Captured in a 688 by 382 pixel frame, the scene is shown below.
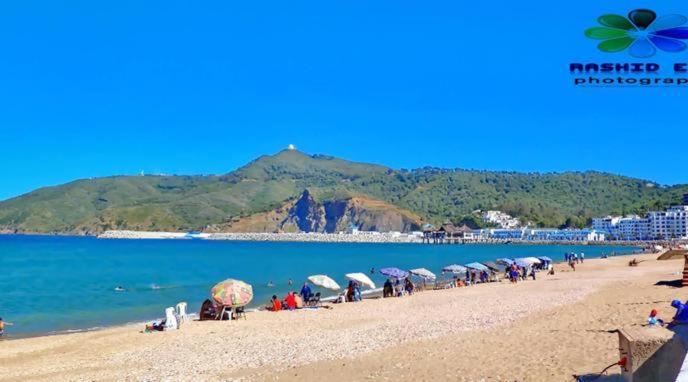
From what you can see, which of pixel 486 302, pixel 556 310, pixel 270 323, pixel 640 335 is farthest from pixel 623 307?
pixel 640 335

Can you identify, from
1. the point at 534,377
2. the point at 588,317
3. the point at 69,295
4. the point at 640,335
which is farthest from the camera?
the point at 69,295

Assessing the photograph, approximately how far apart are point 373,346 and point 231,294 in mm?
9544

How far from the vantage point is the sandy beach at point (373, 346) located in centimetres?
1138

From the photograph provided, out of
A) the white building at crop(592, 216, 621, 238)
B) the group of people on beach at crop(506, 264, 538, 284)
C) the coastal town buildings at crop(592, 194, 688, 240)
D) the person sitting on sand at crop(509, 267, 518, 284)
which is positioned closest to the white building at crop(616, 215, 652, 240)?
the coastal town buildings at crop(592, 194, 688, 240)

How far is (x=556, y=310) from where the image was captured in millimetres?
19281

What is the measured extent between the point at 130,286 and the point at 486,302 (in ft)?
104

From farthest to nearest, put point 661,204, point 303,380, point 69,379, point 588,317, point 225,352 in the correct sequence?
point 661,204 → point 588,317 → point 225,352 → point 69,379 → point 303,380

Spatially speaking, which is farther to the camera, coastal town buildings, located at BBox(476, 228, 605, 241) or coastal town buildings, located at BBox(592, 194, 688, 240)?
coastal town buildings, located at BBox(476, 228, 605, 241)

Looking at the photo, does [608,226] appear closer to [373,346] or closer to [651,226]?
[651,226]

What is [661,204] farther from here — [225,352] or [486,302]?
[225,352]

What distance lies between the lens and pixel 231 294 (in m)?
22.6

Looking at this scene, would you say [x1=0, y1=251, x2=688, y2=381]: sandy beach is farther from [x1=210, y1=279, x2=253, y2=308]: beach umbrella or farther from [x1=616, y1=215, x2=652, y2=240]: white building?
[x1=616, y1=215, x2=652, y2=240]: white building

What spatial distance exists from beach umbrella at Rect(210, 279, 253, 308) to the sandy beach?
85 cm

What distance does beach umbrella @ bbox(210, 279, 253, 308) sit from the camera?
22500 millimetres
